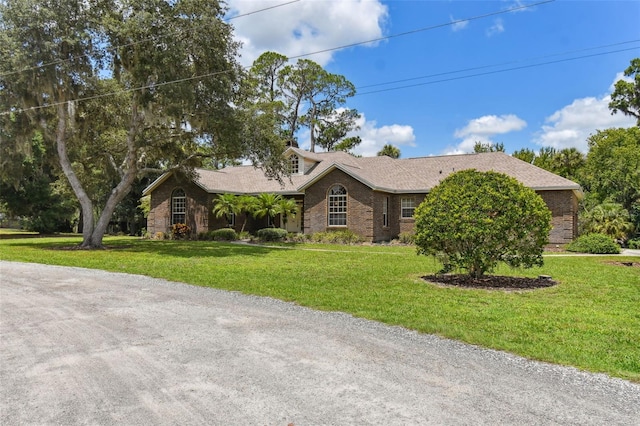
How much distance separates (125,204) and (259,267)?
984 inches

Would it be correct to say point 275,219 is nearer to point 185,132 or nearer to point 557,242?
point 185,132

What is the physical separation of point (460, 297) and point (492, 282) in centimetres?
253

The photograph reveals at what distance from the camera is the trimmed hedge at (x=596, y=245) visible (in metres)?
20.0

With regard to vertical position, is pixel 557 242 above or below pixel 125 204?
below

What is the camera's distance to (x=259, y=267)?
13.8 m

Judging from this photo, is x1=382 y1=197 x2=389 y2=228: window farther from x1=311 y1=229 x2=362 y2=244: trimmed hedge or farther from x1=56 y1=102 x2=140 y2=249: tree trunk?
x1=56 y1=102 x2=140 y2=249: tree trunk

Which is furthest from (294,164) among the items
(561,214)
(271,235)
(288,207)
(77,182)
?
(561,214)

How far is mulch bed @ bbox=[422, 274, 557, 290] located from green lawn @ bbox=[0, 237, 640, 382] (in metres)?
0.42

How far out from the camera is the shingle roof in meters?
24.0

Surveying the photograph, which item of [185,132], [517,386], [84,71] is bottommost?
[517,386]

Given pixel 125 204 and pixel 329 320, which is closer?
pixel 329 320

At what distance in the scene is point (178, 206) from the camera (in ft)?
95.9

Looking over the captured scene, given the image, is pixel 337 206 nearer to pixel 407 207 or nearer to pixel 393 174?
pixel 407 207

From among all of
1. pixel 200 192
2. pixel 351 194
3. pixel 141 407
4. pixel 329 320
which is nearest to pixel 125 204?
pixel 200 192
